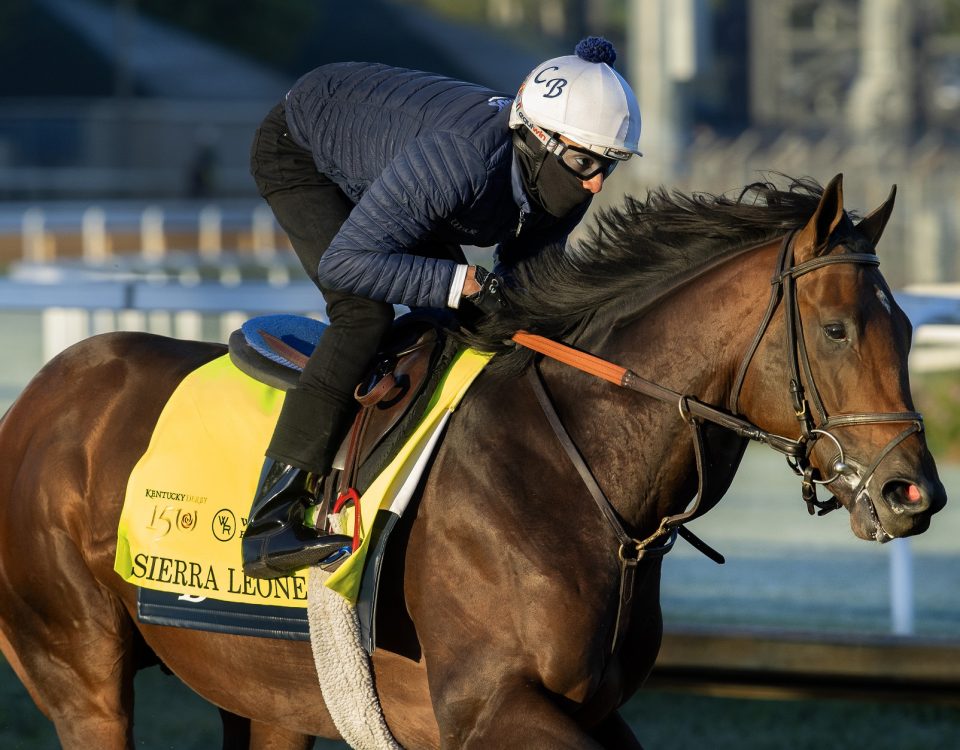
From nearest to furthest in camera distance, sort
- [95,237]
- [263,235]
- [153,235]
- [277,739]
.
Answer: [277,739]
[95,237]
[153,235]
[263,235]

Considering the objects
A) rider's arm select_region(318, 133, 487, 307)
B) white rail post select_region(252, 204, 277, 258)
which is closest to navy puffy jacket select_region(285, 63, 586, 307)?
rider's arm select_region(318, 133, 487, 307)

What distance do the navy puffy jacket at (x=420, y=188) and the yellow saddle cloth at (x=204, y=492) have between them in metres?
0.27

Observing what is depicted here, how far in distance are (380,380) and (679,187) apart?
309 inches

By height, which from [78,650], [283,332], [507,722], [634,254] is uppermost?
[634,254]

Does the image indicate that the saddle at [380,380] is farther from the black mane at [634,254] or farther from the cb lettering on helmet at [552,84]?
the cb lettering on helmet at [552,84]

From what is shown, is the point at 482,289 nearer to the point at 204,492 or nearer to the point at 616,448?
the point at 616,448

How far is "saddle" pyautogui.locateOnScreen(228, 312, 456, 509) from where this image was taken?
3395 millimetres

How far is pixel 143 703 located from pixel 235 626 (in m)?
2.00

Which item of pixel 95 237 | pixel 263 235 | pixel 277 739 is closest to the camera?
pixel 277 739

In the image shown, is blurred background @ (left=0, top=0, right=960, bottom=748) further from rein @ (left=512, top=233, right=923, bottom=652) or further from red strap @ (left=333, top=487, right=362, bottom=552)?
red strap @ (left=333, top=487, right=362, bottom=552)

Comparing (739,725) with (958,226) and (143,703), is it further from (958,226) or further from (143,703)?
(958,226)

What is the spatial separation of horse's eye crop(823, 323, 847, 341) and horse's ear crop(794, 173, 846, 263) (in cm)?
16

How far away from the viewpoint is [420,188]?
129 inches

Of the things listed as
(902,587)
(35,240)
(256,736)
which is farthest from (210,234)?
(256,736)
